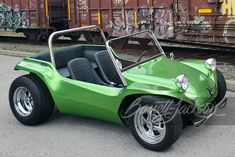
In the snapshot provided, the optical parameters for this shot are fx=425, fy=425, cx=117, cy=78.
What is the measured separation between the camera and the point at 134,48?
216 inches

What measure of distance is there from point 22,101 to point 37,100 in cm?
47

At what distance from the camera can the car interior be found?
576cm

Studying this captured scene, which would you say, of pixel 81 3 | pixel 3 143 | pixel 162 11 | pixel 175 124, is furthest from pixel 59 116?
pixel 81 3

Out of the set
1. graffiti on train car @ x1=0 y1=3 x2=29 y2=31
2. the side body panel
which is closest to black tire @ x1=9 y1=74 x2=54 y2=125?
the side body panel

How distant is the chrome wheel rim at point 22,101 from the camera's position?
19.4 feet

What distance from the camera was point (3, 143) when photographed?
5262 millimetres

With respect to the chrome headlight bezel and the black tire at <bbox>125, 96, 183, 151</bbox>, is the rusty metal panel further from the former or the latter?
the black tire at <bbox>125, 96, 183, 151</bbox>

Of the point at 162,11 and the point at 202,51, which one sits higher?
the point at 162,11

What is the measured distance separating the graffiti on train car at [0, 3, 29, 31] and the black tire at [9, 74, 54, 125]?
37.2ft

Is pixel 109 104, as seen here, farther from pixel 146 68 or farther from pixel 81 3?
pixel 81 3

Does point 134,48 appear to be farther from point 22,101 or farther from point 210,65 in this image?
point 22,101

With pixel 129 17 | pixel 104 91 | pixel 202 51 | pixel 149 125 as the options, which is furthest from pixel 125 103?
pixel 129 17

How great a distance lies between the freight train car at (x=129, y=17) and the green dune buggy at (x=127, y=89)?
15.4 ft

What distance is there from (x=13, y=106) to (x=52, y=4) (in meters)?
11.1
